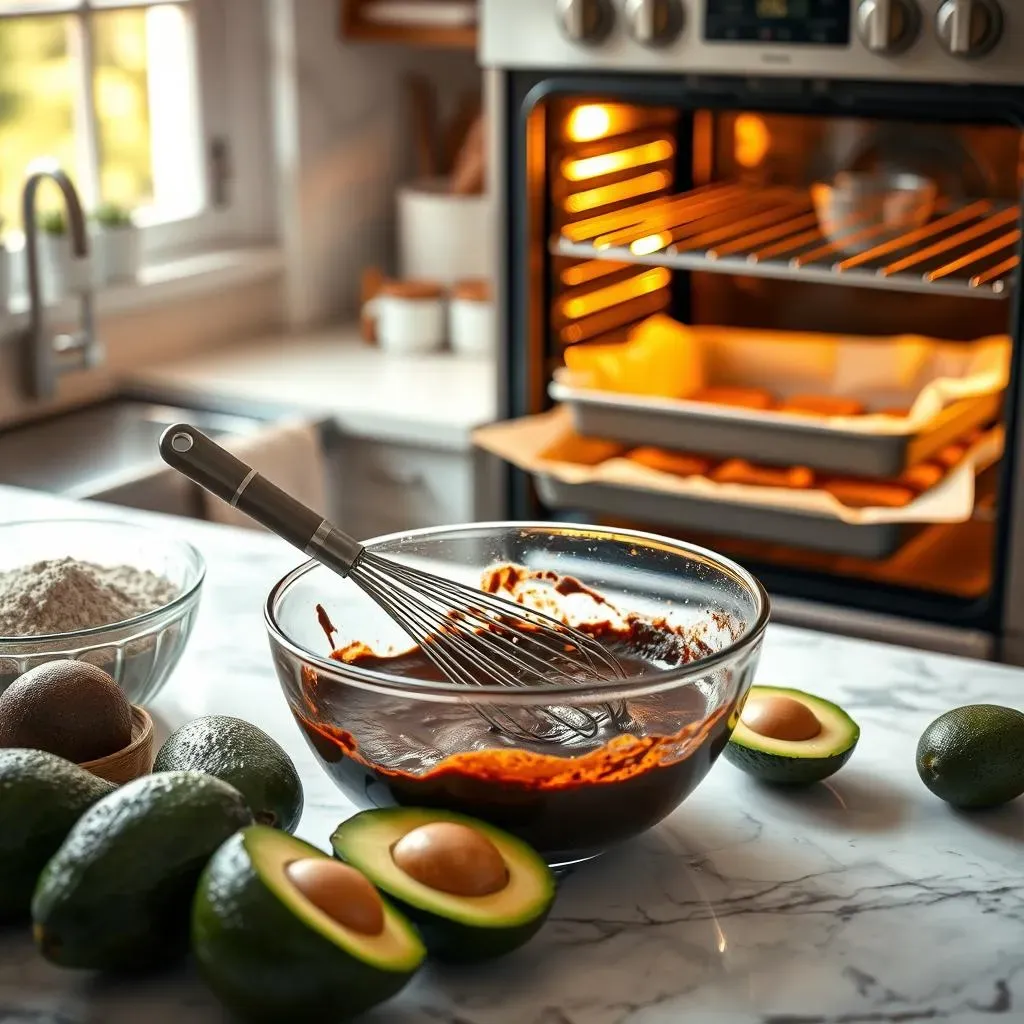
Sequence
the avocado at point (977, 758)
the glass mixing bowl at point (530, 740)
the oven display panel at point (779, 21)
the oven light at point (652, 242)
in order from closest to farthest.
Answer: the glass mixing bowl at point (530, 740)
the avocado at point (977, 758)
the oven display panel at point (779, 21)
the oven light at point (652, 242)

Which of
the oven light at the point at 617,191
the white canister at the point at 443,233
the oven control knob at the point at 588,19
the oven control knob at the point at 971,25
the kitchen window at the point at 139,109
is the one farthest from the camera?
the white canister at the point at 443,233

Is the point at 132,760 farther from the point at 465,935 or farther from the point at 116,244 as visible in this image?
the point at 116,244

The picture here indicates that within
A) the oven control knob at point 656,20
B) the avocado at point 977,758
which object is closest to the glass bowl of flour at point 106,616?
the avocado at point 977,758

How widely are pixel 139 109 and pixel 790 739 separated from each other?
195cm

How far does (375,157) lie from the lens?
2.75 meters

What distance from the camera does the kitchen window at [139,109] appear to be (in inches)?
88.7

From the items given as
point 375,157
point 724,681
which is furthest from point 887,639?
point 375,157

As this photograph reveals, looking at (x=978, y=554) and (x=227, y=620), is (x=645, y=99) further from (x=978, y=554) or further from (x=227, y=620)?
(x=227, y=620)

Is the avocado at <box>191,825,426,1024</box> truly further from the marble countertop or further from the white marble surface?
the marble countertop

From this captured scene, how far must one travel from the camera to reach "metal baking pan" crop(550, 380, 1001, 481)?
69.1 inches

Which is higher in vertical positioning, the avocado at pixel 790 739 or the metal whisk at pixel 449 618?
the metal whisk at pixel 449 618

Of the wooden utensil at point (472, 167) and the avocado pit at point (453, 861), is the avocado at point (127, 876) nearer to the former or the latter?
the avocado pit at point (453, 861)

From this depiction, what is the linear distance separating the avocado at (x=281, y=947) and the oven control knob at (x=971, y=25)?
135 centimetres

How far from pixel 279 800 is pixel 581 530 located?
284 mm
